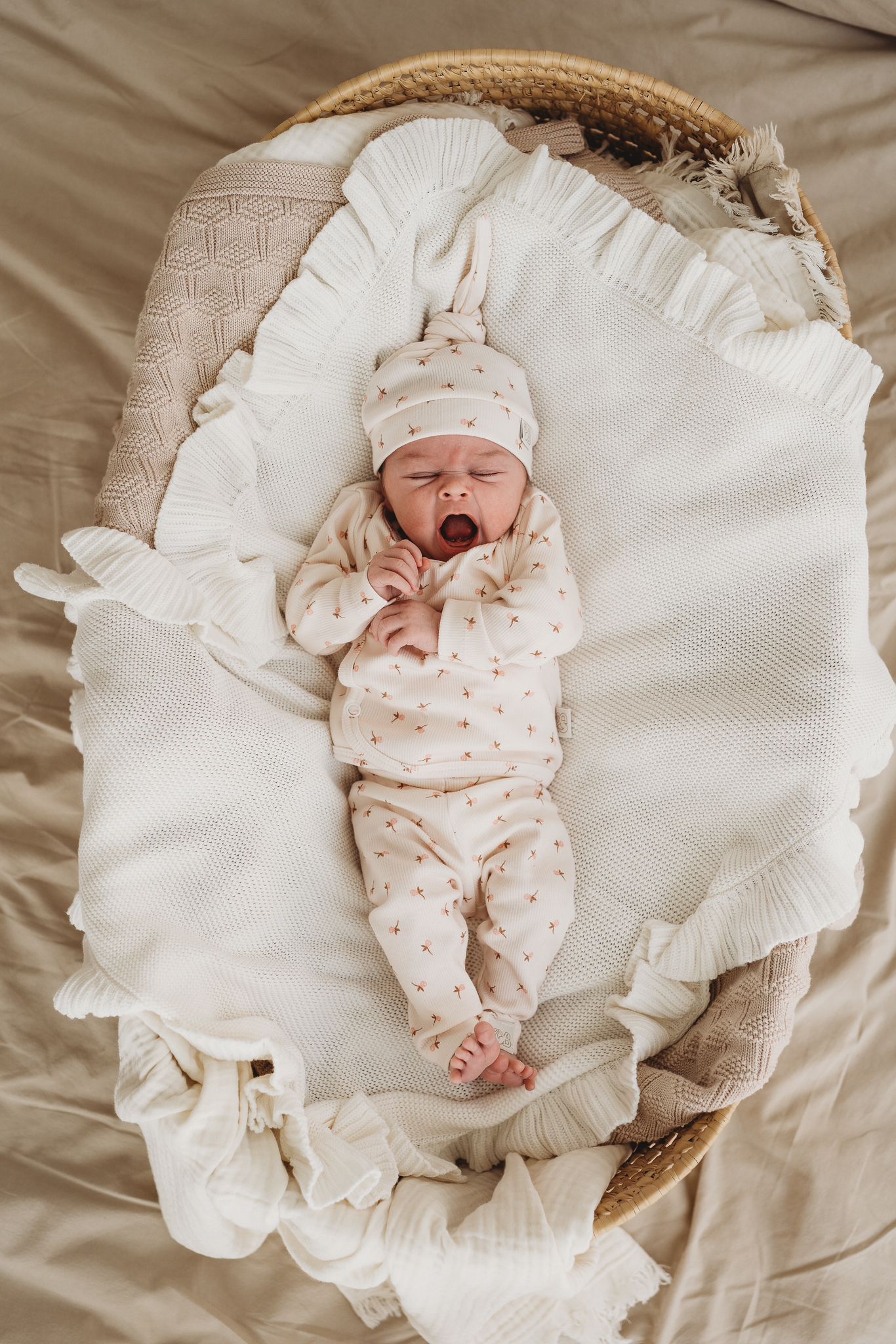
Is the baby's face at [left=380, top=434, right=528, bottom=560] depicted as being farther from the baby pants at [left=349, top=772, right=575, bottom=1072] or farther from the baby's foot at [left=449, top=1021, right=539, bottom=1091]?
the baby's foot at [left=449, top=1021, right=539, bottom=1091]

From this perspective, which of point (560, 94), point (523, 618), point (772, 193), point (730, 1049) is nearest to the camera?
point (730, 1049)

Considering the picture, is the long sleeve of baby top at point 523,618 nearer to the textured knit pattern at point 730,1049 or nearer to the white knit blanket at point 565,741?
the white knit blanket at point 565,741

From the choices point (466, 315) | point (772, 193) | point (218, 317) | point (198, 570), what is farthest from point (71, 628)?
point (772, 193)

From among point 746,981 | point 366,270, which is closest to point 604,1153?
point 746,981

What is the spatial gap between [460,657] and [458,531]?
0.60 ft

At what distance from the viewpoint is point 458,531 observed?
1383 millimetres

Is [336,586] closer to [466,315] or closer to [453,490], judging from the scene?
[453,490]

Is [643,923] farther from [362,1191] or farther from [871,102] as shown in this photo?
[871,102]

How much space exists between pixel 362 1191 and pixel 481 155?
1297 millimetres

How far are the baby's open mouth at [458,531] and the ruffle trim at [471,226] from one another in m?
0.28

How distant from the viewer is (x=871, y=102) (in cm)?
172

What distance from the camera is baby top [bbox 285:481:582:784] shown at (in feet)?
4.29

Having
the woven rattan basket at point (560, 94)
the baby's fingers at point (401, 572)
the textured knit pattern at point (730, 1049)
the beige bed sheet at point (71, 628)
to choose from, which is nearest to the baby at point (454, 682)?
the baby's fingers at point (401, 572)

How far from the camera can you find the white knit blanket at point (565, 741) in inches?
44.4
